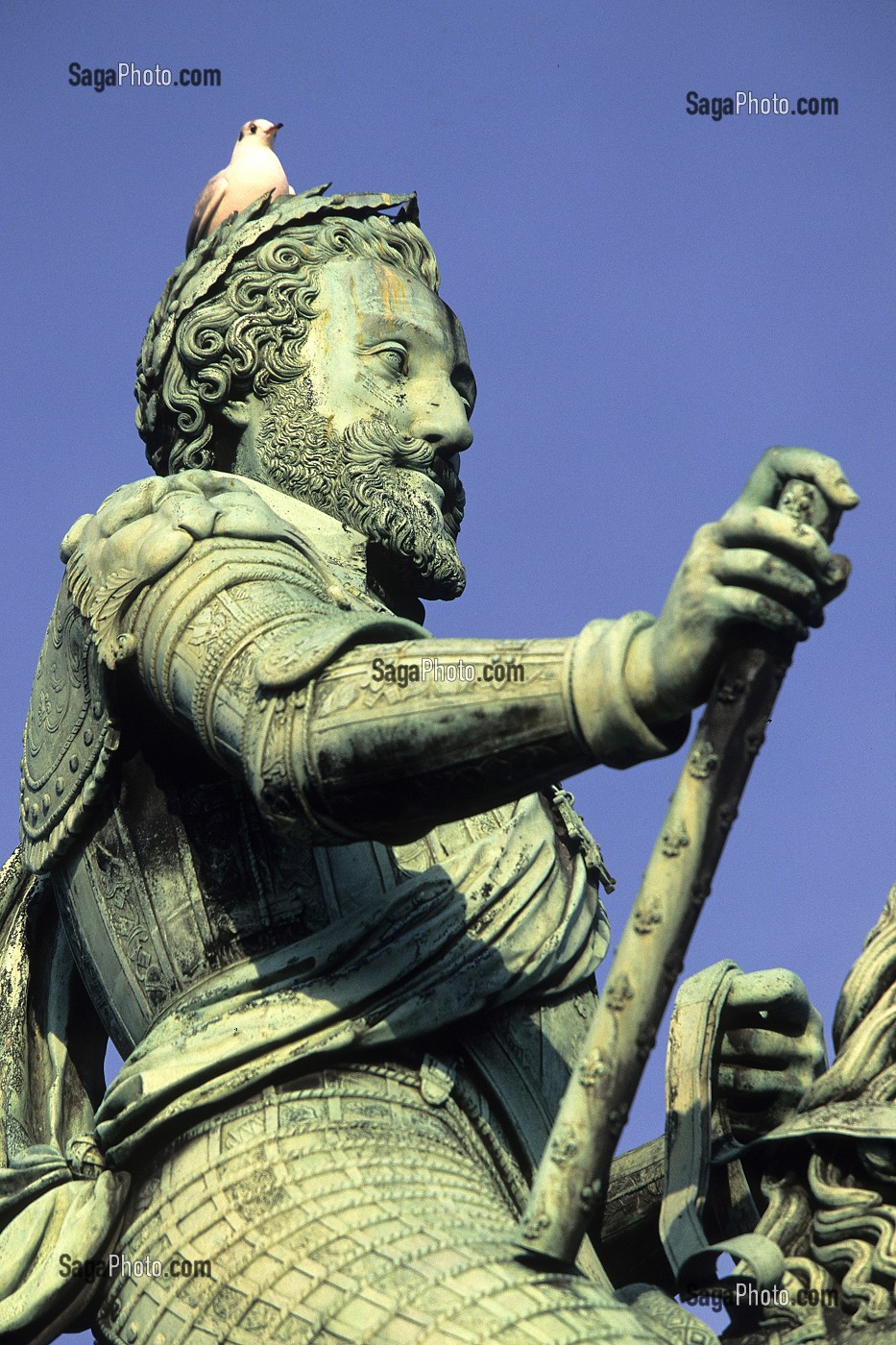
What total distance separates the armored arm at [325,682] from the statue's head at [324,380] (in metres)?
1.18

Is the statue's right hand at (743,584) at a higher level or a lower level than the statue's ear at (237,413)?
lower

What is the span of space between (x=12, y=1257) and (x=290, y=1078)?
1.05 metres

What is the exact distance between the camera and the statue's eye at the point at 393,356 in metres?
10.9

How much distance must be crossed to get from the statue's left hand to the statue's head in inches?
84.0

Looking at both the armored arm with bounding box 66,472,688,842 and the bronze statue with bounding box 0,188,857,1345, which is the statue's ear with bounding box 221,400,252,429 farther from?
the armored arm with bounding box 66,472,688,842

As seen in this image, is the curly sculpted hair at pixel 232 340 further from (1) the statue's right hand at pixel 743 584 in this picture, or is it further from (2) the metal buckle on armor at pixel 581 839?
(1) the statue's right hand at pixel 743 584

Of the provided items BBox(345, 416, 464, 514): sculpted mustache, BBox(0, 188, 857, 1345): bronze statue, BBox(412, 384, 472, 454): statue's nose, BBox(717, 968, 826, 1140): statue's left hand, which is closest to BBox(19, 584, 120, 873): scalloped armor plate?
BBox(0, 188, 857, 1345): bronze statue

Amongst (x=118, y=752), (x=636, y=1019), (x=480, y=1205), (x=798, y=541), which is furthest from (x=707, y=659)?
(x=118, y=752)

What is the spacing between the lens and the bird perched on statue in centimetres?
1195

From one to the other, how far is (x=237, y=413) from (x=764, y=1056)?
10.5 feet

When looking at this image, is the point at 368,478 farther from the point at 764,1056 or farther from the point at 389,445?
the point at 764,1056

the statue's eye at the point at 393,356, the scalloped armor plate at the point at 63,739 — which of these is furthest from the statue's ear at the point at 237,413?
the scalloped armor plate at the point at 63,739

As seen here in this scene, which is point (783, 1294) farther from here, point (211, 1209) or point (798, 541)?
point (798, 541)

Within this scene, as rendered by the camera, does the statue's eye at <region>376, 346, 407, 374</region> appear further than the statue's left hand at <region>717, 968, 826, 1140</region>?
Yes
